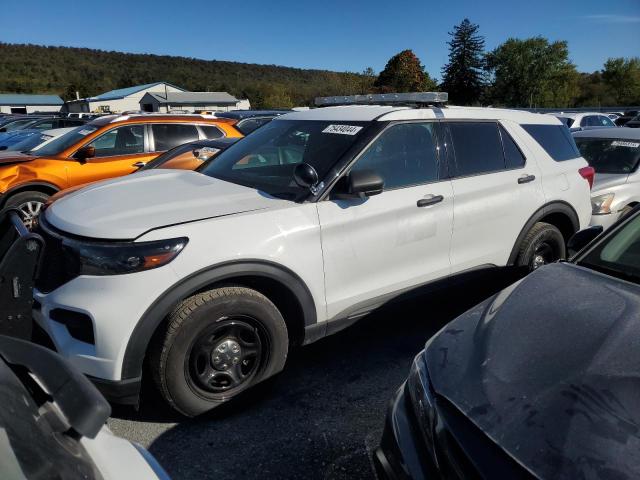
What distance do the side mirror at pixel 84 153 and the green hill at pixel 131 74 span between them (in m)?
71.2

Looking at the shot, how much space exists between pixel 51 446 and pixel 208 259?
151 cm

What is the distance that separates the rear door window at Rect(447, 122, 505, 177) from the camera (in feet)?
12.4

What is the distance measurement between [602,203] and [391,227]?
362 cm

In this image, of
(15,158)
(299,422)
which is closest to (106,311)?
(299,422)

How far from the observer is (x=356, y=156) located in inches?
128

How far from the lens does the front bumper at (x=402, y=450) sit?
1.70 meters

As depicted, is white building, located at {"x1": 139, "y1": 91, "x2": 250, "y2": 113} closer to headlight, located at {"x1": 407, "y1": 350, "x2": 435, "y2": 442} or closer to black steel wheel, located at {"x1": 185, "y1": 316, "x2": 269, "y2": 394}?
black steel wheel, located at {"x1": 185, "y1": 316, "x2": 269, "y2": 394}

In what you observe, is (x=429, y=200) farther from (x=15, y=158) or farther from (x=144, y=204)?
(x=15, y=158)

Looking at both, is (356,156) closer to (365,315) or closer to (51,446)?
(365,315)

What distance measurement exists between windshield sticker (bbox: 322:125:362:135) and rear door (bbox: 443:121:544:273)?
2.61 feet

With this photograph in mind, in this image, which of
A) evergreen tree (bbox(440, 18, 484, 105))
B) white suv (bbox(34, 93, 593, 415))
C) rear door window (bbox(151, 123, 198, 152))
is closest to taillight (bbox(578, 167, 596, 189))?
white suv (bbox(34, 93, 593, 415))

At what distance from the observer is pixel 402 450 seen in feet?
5.98

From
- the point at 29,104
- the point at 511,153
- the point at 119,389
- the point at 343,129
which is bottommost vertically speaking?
the point at 119,389

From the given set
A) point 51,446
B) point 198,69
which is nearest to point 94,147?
point 51,446
